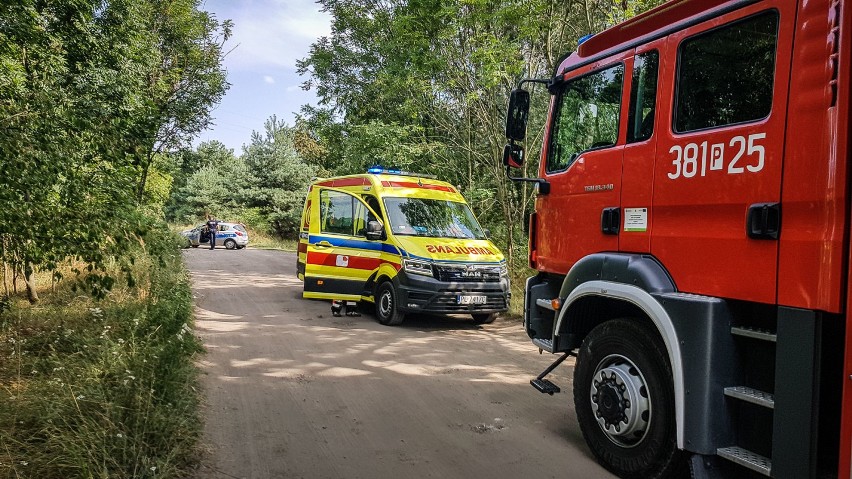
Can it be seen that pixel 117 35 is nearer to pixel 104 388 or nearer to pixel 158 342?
pixel 158 342

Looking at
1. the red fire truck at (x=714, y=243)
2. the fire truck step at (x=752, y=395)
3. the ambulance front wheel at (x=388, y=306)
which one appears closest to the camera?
the red fire truck at (x=714, y=243)

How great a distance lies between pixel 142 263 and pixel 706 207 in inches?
393

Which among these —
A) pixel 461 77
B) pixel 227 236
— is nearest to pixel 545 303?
pixel 461 77

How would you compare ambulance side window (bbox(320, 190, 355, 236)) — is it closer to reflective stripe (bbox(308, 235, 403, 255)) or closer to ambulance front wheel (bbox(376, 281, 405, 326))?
reflective stripe (bbox(308, 235, 403, 255))

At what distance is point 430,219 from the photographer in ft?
32.2

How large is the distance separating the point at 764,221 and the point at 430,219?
7.12m

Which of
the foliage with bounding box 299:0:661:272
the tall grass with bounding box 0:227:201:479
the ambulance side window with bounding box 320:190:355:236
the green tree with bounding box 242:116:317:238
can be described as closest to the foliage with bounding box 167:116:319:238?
the green tree with bounding box 242:116:317:238

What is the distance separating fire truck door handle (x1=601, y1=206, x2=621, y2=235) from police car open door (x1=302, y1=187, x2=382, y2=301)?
587 centimetres

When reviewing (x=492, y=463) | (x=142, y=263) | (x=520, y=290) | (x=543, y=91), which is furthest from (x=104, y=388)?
(x=543, y=91)

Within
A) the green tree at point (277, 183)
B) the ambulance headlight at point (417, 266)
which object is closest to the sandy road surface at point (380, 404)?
the ambulance headlight at point (417, 266)

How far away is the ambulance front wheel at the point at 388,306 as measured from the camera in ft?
29.6

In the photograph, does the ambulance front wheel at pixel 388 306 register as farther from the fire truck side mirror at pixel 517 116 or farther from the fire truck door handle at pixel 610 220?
the fire truck door handle at pixel 610 220

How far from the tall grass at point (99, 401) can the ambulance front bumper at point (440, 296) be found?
3.13 meters

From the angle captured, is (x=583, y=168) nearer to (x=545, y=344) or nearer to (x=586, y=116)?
(x=586, y=116)
